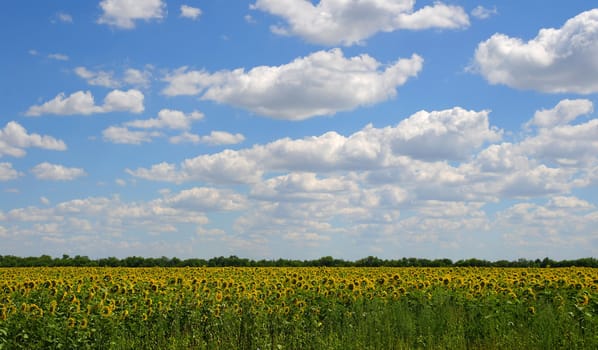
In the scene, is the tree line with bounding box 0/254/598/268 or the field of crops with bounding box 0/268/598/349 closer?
the field of crops with bounding box 0/268/598/349

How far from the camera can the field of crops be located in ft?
43.5

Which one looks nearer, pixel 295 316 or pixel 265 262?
pixel 295 316

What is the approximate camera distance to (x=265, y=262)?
36.4m

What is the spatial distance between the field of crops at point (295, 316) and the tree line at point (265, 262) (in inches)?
703

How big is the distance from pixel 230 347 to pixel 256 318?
1.03 meters

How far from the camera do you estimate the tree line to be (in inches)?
1398

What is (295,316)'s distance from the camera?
15.0 meters

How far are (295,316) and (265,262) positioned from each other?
2158 centimetres

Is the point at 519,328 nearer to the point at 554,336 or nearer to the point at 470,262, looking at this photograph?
the point at 554,336

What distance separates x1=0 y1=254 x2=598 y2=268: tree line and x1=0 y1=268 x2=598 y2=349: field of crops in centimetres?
1786

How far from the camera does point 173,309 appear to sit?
1502 centimetres

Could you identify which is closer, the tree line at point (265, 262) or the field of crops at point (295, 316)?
the field of crops at point (295, 316)

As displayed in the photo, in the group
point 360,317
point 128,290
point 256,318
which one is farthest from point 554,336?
point 128,290

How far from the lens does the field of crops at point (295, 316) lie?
43.5ft
